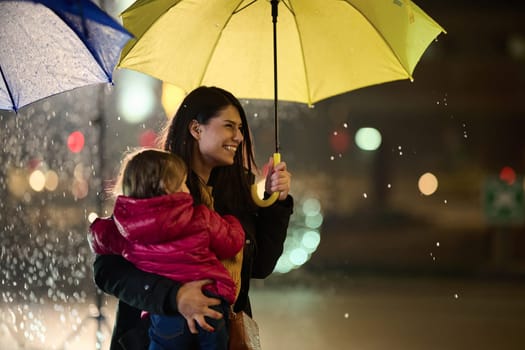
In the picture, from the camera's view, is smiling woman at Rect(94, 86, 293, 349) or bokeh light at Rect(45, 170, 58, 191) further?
bokeh light at Rect(45, 170, 58, 191)

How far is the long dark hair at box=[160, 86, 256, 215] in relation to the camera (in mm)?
2924

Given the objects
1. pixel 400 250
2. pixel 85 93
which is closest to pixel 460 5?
pixel 400 250

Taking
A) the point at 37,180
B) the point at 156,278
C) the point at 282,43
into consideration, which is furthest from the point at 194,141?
the point at 37,180

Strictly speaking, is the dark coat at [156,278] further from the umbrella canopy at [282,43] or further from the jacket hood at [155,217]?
the umbrella canopy at [282,43]

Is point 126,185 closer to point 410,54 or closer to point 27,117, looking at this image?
point 410,54

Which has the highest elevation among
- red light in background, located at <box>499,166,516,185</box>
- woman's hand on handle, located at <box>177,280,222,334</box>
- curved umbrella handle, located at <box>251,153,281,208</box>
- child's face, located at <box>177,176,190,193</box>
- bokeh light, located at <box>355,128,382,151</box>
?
child's face, located at <box>177,176,190,193</box>

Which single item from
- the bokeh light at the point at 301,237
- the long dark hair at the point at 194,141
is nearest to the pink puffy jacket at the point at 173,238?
the long dark hair at the point at 194,141

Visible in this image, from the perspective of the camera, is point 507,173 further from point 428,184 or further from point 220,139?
point 220,139

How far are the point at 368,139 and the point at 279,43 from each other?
17.4 metres

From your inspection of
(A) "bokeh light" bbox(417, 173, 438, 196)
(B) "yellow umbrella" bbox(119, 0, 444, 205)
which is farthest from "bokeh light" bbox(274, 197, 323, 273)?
(B) "yellow umbrella" bbox(119, 0, 444, 205)

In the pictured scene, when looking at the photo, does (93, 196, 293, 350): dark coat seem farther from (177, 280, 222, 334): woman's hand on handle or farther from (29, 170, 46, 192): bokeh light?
(29, 170, 46, 192): bokeh light

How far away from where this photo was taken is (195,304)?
258 cm

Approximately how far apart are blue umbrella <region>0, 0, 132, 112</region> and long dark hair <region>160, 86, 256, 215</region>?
0.82 ft

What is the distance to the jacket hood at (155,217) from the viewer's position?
2.53 metres
